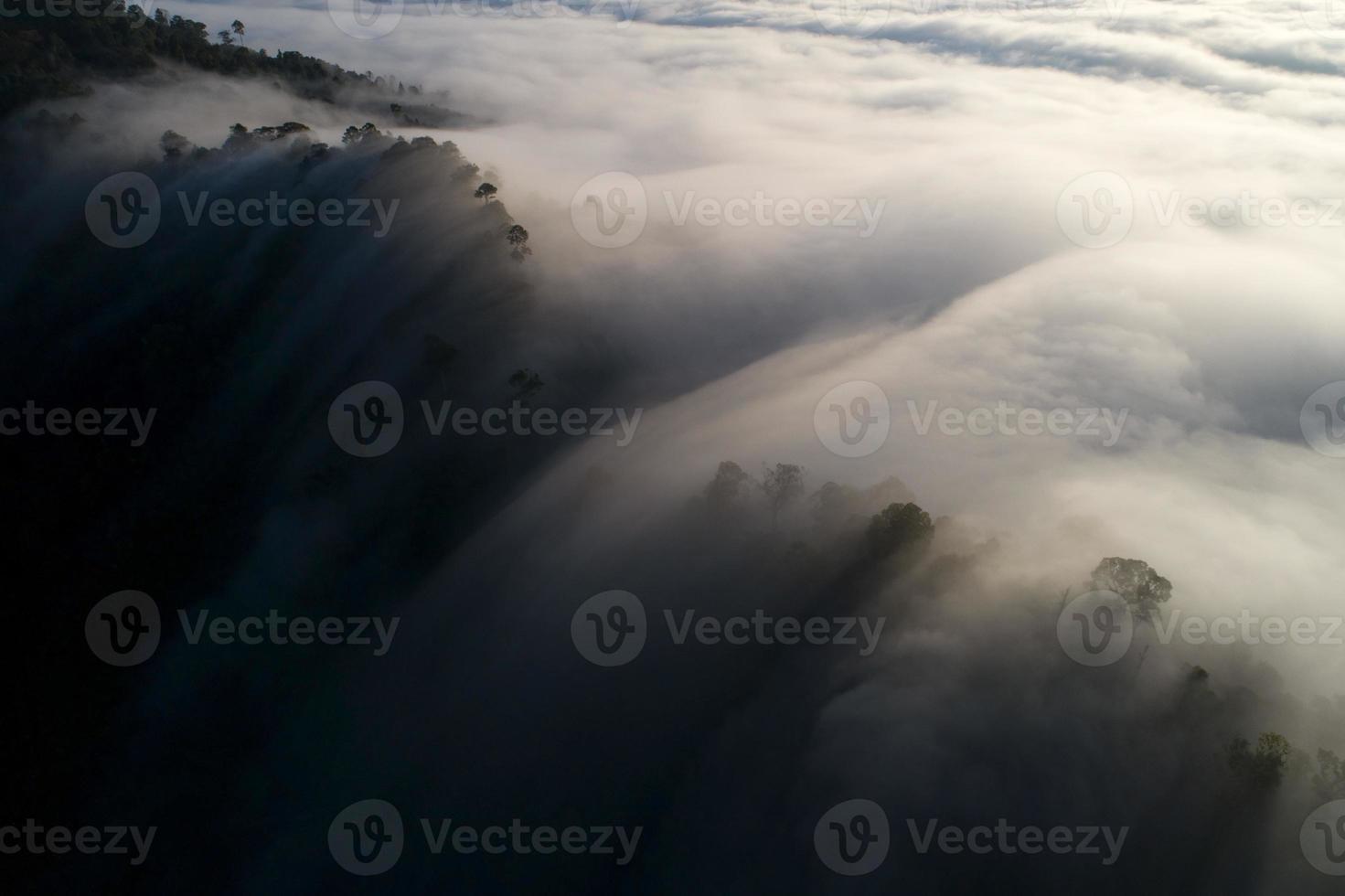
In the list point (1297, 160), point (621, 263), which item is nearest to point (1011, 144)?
point (1297, 160)

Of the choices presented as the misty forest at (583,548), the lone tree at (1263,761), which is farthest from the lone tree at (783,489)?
the lone tree at (1263,761)

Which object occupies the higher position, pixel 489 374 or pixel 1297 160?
pixel 1297 160

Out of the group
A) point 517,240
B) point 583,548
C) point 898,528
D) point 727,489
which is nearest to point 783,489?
point 727,489

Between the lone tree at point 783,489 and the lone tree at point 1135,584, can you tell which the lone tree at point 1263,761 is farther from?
the lone tree at point 783,489

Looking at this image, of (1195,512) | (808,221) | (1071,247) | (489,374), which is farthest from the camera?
(1071,247)

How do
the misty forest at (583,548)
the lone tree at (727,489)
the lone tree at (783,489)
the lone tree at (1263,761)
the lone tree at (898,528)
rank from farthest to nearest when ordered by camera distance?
the lone tree at (727,489) < the lone tree at (783,489) < the lone tree at (898,528) < the misty forest at (583,548) < the lone tree at (1263,761)

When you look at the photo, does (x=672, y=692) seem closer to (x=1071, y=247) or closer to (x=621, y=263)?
(x=621, y=263)
